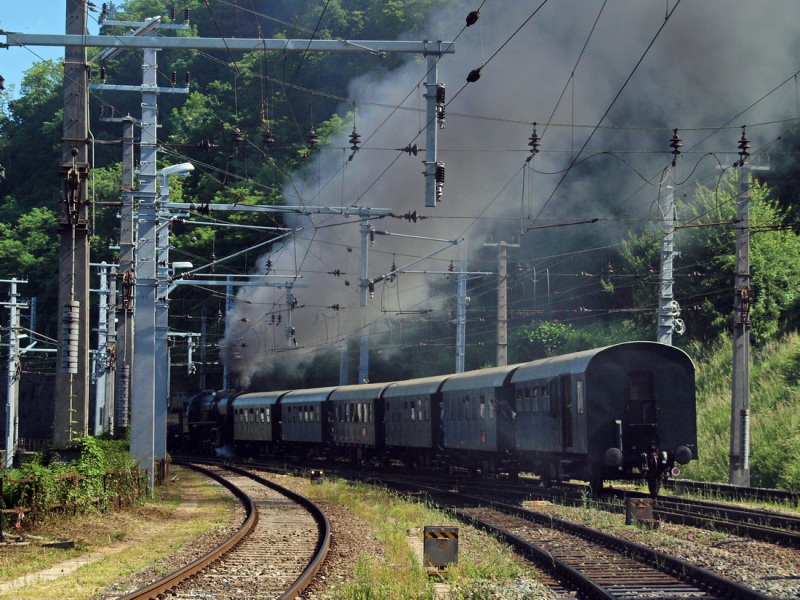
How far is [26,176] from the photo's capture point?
67688 millimetres

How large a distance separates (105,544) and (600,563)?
703 centimetres

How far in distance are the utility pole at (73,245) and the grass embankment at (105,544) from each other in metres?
1.89

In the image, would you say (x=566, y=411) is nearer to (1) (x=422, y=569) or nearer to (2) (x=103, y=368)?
(1) (x=422, y=569)

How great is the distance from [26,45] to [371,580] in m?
9.70

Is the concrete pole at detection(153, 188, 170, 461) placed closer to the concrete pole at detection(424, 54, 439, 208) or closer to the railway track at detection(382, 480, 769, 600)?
the railway track at detection(382, 480, 769, 600)

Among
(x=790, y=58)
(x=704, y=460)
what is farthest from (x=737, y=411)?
(x=790, y=58)

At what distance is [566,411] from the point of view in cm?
2228

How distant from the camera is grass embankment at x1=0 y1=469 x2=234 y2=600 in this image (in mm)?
11844

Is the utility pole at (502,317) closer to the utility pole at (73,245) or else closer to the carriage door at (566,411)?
the carriage door at (566,411)

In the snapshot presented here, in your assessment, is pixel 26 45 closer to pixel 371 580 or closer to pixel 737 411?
pixel 371 580

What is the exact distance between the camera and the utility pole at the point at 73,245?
705 inches

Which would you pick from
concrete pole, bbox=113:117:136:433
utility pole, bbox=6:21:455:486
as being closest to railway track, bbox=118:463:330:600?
utility pole, bbox=6:21:455:486

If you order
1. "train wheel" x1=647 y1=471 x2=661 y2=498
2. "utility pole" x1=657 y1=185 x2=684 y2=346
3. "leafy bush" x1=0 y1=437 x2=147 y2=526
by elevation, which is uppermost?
"utility pole" x1=657 y1=185 x2=684 y2=346

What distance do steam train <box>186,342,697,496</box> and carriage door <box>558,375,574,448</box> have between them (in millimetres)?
20
